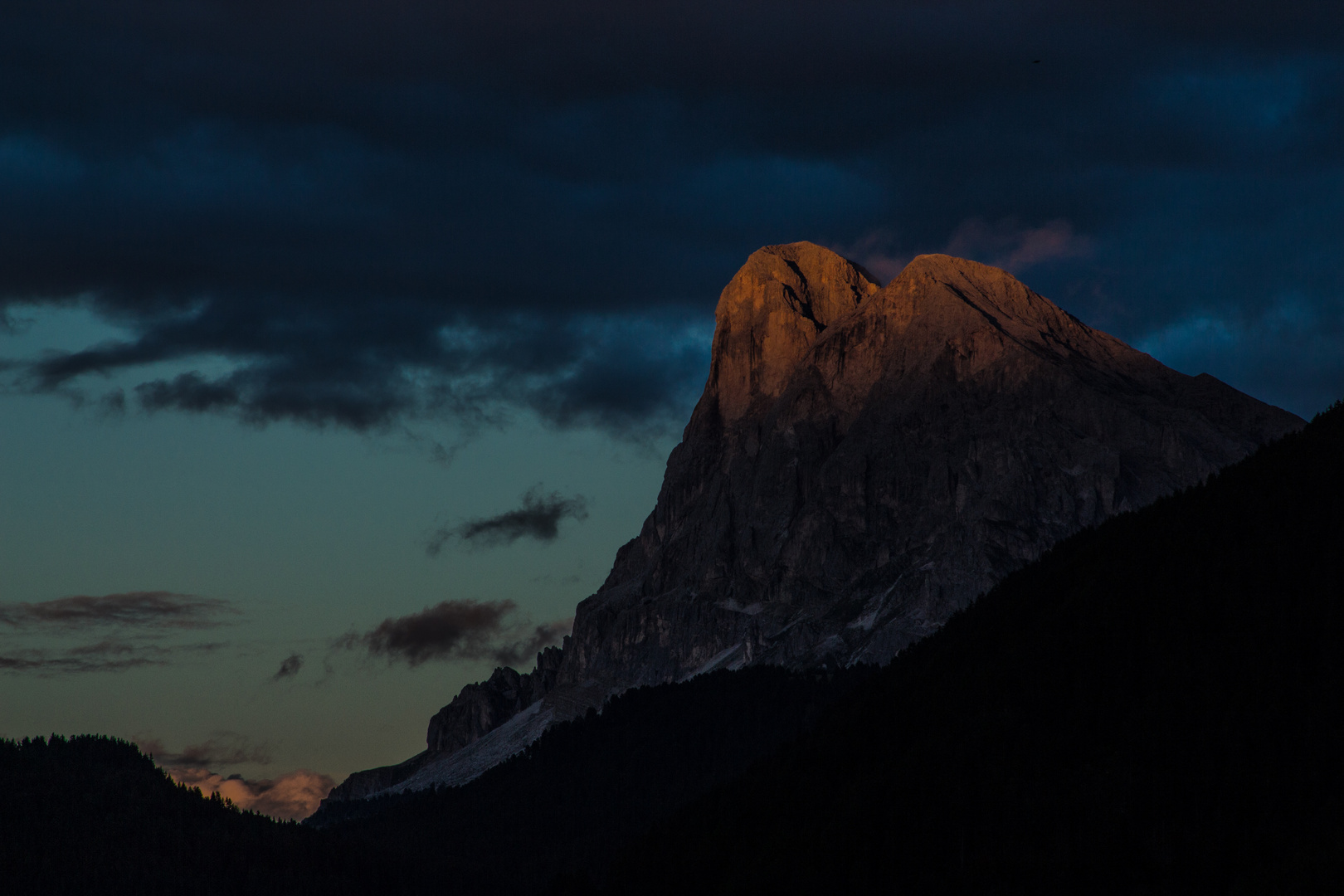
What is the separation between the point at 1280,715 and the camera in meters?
198

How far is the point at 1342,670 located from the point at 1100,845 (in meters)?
37.2

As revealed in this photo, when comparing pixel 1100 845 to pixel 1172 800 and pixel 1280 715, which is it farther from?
pixel 1280 715

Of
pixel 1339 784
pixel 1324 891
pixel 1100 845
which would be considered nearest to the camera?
pixel 1324 891

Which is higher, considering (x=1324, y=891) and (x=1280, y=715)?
(x=1280, y=715)

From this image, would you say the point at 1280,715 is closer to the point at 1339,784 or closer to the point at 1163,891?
the point at 1339,784

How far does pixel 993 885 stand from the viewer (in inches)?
7869

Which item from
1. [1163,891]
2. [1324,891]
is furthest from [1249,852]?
[1324,891]

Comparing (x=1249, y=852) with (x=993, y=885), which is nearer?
(x=1249, y=852)

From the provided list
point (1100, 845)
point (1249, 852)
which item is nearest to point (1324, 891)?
point (1249, 852)

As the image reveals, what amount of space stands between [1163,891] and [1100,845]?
12.7m

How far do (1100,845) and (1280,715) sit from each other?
90.5ft

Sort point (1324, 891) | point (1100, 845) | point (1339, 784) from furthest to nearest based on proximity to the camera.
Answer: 1. point (1100, 845)
2. point (1339, 784)
3. point (1324, 891)

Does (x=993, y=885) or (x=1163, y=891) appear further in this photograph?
(x=993, y=885)

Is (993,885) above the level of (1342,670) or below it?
below
